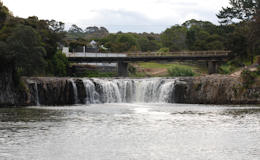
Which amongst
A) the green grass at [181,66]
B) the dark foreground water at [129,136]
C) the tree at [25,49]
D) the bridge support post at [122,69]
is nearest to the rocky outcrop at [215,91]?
the dark foreground water at [129,136]

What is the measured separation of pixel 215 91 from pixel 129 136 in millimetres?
44100

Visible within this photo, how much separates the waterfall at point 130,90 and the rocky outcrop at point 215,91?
1967mm

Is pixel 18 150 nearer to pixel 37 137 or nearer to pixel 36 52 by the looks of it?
pixel 37 137

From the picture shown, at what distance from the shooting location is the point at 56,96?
80875 millimetres

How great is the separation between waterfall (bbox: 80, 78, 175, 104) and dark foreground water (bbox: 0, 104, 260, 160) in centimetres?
2660

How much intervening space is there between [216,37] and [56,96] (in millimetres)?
80402

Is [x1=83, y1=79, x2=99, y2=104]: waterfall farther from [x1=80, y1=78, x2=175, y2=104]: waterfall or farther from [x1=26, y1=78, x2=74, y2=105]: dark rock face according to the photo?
[x1=26, y1=78, x2=74, y2=105]: dark rock face

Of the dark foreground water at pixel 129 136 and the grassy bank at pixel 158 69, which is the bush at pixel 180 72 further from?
the dark foreground water at pixel 129 136

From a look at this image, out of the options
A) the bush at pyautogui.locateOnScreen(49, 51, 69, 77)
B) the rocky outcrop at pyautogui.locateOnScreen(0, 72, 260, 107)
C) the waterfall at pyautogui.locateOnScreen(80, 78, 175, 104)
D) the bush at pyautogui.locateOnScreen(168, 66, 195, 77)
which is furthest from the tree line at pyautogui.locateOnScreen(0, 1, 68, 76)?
the bush at pyautogui.locateOnScreen(168, 66, 195, 77)

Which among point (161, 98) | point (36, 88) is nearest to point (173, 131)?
point (36, 88)

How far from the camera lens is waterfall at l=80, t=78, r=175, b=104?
86338 mm

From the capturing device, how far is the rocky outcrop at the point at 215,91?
81250 millimetres

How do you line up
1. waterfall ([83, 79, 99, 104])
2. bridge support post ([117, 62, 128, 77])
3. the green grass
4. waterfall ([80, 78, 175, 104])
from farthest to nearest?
the green grass < bridge support post ([117, 62, 128, 77]) < waterfall ([80, 78, 175, 104]) < waterfall ([83, 79, 99, 104])

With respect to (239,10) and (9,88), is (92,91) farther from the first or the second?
(239,10)
